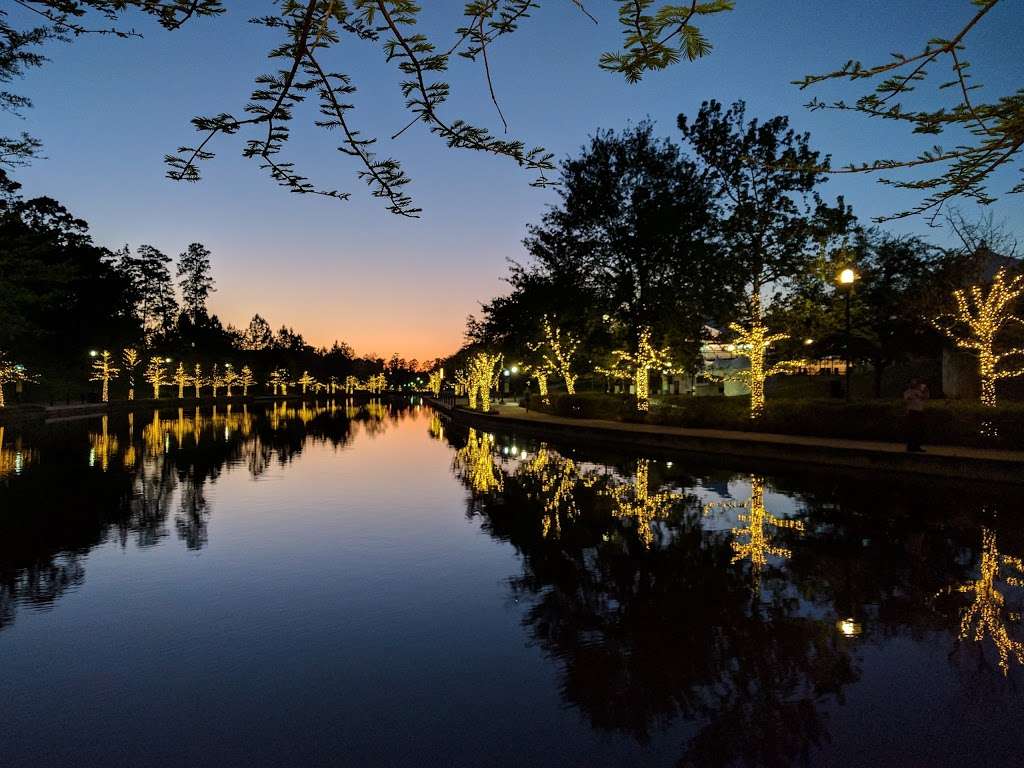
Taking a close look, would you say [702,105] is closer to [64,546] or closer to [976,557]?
[976,557]

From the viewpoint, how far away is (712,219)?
31.0 m

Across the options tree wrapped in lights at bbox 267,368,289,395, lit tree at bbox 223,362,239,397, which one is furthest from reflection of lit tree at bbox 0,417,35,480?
tree wrapped in lights at bbox 267,368,289,395

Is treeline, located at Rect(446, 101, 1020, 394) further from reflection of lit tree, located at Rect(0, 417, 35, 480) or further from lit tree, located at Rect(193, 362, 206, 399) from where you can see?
lit tree, located at Rect(193, 362, 206, 399)

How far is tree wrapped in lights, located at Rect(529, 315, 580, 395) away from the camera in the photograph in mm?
44562

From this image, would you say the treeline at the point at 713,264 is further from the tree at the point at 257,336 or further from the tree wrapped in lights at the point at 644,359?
A: the tree at the point at 257,336

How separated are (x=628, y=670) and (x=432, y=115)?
440cm

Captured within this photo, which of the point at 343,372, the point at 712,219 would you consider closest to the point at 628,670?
the point at 712,219

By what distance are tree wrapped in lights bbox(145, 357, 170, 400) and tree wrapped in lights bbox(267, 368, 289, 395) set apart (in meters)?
46.5

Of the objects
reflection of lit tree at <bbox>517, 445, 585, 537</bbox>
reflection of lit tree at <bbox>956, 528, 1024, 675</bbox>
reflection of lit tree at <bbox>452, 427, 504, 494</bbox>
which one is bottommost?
reflection of lit tree at <bbox>452, 427, 504, 494</bbox>

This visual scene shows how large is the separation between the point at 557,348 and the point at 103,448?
95.0 feet

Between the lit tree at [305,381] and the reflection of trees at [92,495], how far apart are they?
421ft

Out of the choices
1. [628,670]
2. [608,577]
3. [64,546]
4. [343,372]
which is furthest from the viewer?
[343,372]

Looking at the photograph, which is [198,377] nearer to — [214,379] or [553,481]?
[214,379]

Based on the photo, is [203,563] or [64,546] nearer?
[203,563]
